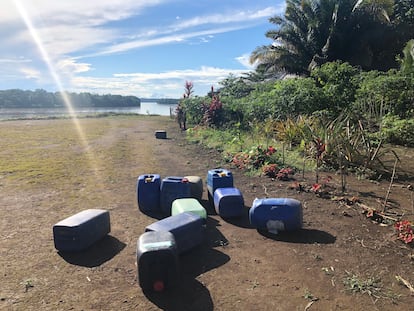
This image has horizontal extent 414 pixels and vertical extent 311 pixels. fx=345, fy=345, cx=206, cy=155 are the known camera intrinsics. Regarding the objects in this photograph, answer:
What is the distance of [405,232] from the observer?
438 cm

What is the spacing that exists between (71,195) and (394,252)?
5.50 metres

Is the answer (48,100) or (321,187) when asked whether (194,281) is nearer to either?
(321,187)

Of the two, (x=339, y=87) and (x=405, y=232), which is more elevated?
(x=339, y=87)

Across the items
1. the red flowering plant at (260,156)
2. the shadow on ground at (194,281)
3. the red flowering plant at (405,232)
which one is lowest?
the shadow on ground at (194,281)

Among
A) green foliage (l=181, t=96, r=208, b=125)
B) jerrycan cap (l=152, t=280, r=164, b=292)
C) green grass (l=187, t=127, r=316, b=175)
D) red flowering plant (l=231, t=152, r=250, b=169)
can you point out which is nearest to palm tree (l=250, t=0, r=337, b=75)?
green foliage (l=181, t=96, r=208, b=125)

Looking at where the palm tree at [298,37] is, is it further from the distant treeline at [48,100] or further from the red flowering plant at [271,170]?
the distant treeline at [48,100]

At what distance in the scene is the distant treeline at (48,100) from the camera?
76500 mm

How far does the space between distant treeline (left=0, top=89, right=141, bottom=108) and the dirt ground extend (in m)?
79.6

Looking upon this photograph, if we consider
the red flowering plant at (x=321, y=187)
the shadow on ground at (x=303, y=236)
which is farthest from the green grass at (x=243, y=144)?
the shadow on ground at (x=303, y=236)

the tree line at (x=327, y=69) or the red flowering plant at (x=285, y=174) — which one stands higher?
the tree line at (x=327, y=69)

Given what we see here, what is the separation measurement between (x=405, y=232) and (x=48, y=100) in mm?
88232

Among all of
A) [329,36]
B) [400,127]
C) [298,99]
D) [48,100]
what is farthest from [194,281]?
[48,100]

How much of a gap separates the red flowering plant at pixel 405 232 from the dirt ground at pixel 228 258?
77mm

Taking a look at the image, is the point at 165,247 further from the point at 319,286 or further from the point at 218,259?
the point at 319,286
